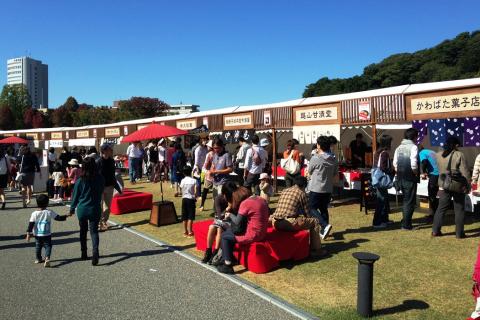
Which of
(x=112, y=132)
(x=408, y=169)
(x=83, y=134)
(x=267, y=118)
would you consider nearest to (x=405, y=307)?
(x=408, y=169)

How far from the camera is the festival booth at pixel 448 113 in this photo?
7.36 m

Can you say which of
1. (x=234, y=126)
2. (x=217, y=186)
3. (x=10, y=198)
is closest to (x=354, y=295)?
(x=217, y=186)

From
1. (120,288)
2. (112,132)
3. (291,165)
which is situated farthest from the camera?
(112,132)

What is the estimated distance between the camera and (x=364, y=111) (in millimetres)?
9938

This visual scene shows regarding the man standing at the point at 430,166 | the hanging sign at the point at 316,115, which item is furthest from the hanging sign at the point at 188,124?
the man standing at the point at 430,166

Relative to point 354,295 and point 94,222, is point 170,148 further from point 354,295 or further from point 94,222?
point 354,295

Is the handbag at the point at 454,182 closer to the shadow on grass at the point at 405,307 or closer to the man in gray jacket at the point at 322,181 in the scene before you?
the man in gray jacket at the point at 322,181

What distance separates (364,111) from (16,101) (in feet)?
225

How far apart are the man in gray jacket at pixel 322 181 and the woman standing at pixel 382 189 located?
1403 millimetres

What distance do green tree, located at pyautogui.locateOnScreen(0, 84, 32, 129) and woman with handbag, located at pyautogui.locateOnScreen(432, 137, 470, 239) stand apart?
68693 mm

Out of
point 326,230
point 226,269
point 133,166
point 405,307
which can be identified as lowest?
point 405,307

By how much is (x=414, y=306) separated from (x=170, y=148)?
12.1m

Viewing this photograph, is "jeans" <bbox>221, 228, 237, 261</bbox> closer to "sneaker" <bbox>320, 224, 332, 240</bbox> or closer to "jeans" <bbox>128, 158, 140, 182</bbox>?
"sneaker" <bbox>320, 224, 332, 240</bbox>

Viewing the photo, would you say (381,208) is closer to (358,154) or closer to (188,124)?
(358,154)
